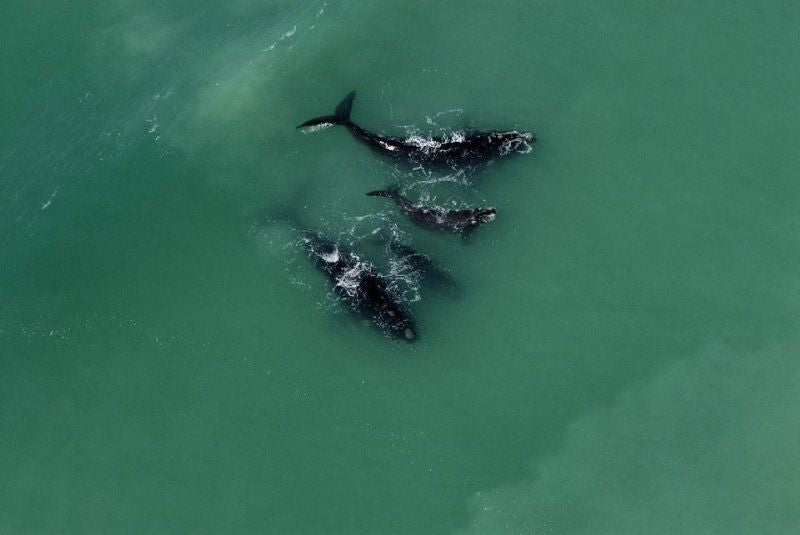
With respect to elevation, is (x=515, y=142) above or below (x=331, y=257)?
above

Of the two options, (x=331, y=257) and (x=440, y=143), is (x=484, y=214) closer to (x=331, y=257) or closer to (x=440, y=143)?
(x=440, y=143)

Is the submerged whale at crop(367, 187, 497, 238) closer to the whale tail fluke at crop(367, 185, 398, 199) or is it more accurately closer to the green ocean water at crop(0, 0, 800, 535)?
the whale tail fluke at crop(367, 185, 398, 199)

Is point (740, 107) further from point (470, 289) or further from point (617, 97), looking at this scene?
point (470, 289)

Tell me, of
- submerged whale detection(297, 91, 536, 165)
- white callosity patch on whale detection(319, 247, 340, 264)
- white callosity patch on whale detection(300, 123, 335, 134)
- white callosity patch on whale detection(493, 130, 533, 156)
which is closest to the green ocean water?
white callosity patch on whale detection(300, 123, 335, 134)

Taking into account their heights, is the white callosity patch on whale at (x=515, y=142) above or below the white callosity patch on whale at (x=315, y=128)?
below

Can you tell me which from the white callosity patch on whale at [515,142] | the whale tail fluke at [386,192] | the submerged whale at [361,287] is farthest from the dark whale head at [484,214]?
the submerged whale at [361,287]

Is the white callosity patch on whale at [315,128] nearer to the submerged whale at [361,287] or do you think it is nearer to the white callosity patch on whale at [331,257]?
the submerged whale at [361,287]

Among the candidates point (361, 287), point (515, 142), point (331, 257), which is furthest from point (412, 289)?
point (515, 142)
